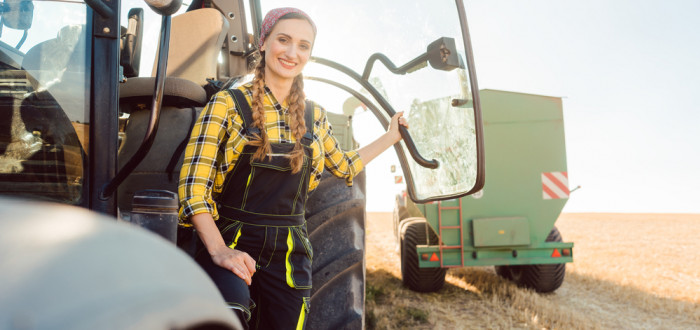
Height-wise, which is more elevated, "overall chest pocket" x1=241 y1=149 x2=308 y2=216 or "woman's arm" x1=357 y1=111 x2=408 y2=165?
"woman's arm" x1=357 y1=111 x2=408 y2=165

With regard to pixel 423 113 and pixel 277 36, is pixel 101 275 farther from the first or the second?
pixel 423 113

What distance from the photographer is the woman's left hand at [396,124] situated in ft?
7.16

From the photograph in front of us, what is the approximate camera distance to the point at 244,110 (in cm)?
163

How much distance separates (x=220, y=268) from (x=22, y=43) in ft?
3.09

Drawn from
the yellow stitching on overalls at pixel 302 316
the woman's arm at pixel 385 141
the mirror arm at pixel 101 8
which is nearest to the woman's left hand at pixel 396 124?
the woman's arm at pixel 385 141

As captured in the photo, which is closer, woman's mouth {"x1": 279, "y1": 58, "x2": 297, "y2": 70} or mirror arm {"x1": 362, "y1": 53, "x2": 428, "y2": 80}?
woman's mouth {"x1": 279, "y1": 58, "x2": 297, "y2": 70}

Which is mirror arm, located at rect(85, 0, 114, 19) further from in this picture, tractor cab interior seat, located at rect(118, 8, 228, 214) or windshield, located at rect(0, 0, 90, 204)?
tractor cab interior seat, located at rect(118, 8, 228, 214)

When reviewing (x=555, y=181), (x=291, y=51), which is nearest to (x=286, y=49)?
(x=291, y=51)

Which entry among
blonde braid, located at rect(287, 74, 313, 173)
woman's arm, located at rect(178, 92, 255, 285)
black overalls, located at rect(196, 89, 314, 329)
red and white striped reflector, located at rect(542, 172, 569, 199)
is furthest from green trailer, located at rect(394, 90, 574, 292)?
woman's arm, located at rect(178, 92, 255, 285)

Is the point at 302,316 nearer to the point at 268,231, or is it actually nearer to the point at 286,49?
the point at 268,231

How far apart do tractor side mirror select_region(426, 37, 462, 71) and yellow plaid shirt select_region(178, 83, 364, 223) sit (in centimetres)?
54

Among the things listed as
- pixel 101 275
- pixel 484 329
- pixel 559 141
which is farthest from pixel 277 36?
pixel 559 141

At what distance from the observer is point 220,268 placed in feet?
4.70

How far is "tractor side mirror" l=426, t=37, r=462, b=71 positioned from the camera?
1.81 m
